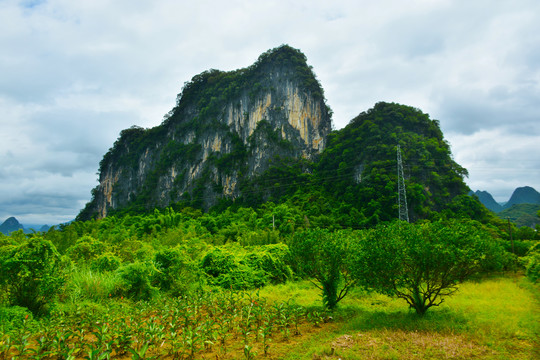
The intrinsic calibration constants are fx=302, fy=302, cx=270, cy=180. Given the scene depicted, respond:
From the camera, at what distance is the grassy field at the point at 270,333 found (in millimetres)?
5383

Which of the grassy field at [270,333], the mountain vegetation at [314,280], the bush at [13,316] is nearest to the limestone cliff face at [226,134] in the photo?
the mountain vegetation at [314,280]

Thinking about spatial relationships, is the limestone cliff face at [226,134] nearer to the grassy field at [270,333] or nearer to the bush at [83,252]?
the bush at [83,252]

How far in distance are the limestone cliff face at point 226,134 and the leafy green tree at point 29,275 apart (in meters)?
48.0

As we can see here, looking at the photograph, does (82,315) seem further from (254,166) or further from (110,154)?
(110,154)

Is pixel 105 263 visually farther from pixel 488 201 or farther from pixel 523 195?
pixel 523 195

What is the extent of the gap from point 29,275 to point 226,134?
58.0 m

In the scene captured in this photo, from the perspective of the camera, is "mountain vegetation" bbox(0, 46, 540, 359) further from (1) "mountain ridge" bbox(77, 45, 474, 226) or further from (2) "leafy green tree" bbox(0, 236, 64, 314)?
(1) "mountain ridge" bbox(77, 45, 474, 226)

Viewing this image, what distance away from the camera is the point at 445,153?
39875mm

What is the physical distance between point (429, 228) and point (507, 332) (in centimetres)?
292

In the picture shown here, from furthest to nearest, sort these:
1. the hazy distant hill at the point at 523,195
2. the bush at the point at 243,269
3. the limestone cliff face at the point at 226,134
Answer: the hazy distant hill at the point at 523,195, the limestone cliff face at the point at 226,134, the bush at the point at 243,269

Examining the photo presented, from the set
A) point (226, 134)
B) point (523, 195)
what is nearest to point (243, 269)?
point (226, 134)

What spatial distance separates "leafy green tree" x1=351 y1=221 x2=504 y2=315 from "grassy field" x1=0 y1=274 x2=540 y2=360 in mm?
1036

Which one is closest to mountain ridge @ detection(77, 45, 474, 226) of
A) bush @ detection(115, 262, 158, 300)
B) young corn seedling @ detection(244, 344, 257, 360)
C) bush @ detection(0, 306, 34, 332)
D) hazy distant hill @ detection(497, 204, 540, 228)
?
hazy distant hill @ detection(497, 204, 540, 228)

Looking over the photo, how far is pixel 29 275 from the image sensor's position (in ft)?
22.4
